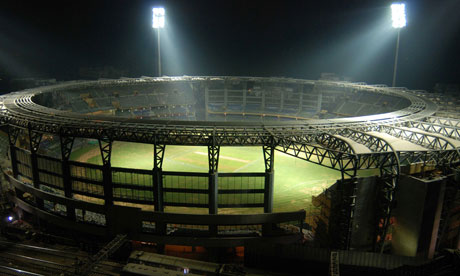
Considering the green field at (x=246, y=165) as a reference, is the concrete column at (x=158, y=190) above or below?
above

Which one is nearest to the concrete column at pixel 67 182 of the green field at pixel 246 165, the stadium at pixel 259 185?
the stadium at pixel 259 185

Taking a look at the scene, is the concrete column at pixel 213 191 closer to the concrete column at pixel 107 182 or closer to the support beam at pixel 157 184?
the support beam at pixel 157 184

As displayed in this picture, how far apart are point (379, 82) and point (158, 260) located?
272 feet

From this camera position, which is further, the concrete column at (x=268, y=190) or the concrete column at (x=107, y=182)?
the concrete column at (x=107, y=182)

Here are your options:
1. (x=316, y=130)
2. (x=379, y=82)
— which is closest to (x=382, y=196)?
(x=316, y=130)

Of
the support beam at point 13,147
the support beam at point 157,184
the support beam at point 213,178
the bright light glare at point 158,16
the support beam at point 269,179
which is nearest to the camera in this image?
the support beam at point 213,178

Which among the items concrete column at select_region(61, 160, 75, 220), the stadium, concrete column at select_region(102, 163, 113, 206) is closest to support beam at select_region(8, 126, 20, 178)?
the stadium

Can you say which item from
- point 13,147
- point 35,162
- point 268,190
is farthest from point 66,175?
point 268,190

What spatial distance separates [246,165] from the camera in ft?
176

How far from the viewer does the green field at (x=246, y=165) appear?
42438 millimetres

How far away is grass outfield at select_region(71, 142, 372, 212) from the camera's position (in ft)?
139

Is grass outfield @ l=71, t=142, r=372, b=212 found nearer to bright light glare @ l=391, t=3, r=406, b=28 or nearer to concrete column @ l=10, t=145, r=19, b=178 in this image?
concrete column @ l=10, t=145, r=19, b=178

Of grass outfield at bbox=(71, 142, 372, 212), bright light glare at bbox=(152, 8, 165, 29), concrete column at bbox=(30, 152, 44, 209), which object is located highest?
bright light glare at bbox=(152, 8, 165, 29)

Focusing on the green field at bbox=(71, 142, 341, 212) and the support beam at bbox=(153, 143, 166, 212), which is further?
the green field at bbox=(71, 142, 341, 212)
